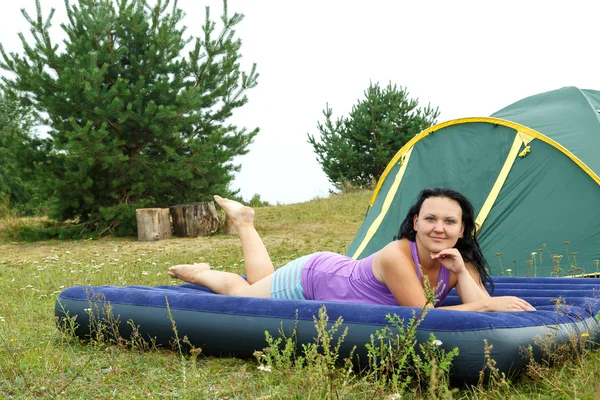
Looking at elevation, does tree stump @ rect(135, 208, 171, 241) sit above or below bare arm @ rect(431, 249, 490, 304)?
above

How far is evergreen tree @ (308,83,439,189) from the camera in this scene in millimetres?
20016

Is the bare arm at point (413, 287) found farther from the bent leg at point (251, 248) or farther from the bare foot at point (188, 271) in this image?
the bare foot at point (188, 271)

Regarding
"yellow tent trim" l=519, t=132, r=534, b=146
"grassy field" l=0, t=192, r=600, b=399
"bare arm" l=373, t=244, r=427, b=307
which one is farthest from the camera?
"yellow tent trim" l=519, t=132, r=534, b=146

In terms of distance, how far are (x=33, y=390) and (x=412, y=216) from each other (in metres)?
2.32

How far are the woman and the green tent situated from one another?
258 centimetres

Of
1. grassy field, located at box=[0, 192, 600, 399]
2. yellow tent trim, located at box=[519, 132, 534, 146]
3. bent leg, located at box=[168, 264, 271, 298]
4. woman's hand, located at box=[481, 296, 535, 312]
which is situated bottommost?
grassy field, located at box=[0, 192, 600, 399]

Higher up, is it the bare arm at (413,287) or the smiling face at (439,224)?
the smiling face at (439,224)

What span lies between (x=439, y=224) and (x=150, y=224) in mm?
10479

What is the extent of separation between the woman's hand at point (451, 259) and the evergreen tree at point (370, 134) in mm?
16365

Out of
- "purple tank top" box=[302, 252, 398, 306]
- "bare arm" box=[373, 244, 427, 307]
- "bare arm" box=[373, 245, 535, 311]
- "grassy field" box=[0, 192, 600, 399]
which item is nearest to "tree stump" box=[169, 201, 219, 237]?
"grassy field" box=[0, 192, 600, 399]

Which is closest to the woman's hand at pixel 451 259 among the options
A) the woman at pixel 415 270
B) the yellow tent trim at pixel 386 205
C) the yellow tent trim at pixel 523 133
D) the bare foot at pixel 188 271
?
the woman at pixel 415 270

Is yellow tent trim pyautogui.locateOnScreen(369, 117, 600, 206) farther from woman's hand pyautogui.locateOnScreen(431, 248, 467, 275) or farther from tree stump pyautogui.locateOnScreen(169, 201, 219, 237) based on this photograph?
tree stump pyautogui.locateOnScreen(169, 201, 219, 237)

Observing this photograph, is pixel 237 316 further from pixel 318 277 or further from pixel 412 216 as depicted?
pixel 412 216

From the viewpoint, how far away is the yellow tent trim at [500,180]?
7023mm
